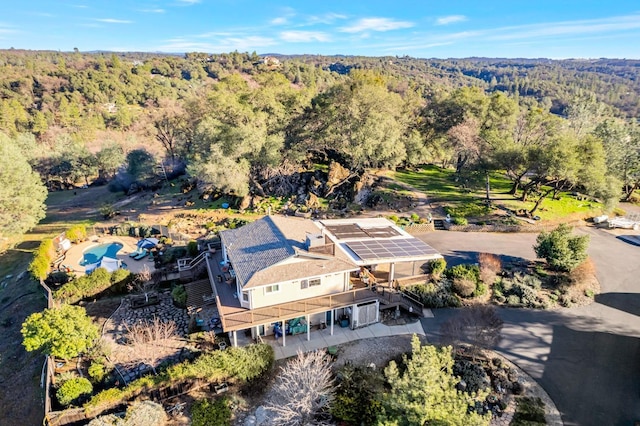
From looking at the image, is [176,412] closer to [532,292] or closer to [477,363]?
[477,363]

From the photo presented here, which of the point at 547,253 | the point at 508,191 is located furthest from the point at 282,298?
the point at 508,191

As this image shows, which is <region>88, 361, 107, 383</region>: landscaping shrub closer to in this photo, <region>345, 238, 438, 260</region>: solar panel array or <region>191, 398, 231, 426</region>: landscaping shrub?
<region>191, 398, 231, 426</region>: landscaping shrub

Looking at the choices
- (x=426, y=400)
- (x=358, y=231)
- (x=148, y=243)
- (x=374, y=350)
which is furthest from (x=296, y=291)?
(x=148, y=243)

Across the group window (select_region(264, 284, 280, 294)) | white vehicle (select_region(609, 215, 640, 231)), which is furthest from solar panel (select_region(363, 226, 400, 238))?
white vehicle (select_region(609, 215, 640, 231))

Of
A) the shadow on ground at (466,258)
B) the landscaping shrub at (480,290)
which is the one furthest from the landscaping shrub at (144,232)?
the landscaping shrub at (480,290)

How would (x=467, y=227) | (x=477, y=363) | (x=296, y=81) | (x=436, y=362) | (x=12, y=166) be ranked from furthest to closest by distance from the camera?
(x=296, y=81)
(x=467, y=227)
(x=12, y=166)
(x=477, y=363)
(x=436, y=362)

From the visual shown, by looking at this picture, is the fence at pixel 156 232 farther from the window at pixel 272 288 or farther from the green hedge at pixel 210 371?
the green hedge at pixel 210 371

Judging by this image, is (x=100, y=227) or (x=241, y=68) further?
(x=241, y=68)
